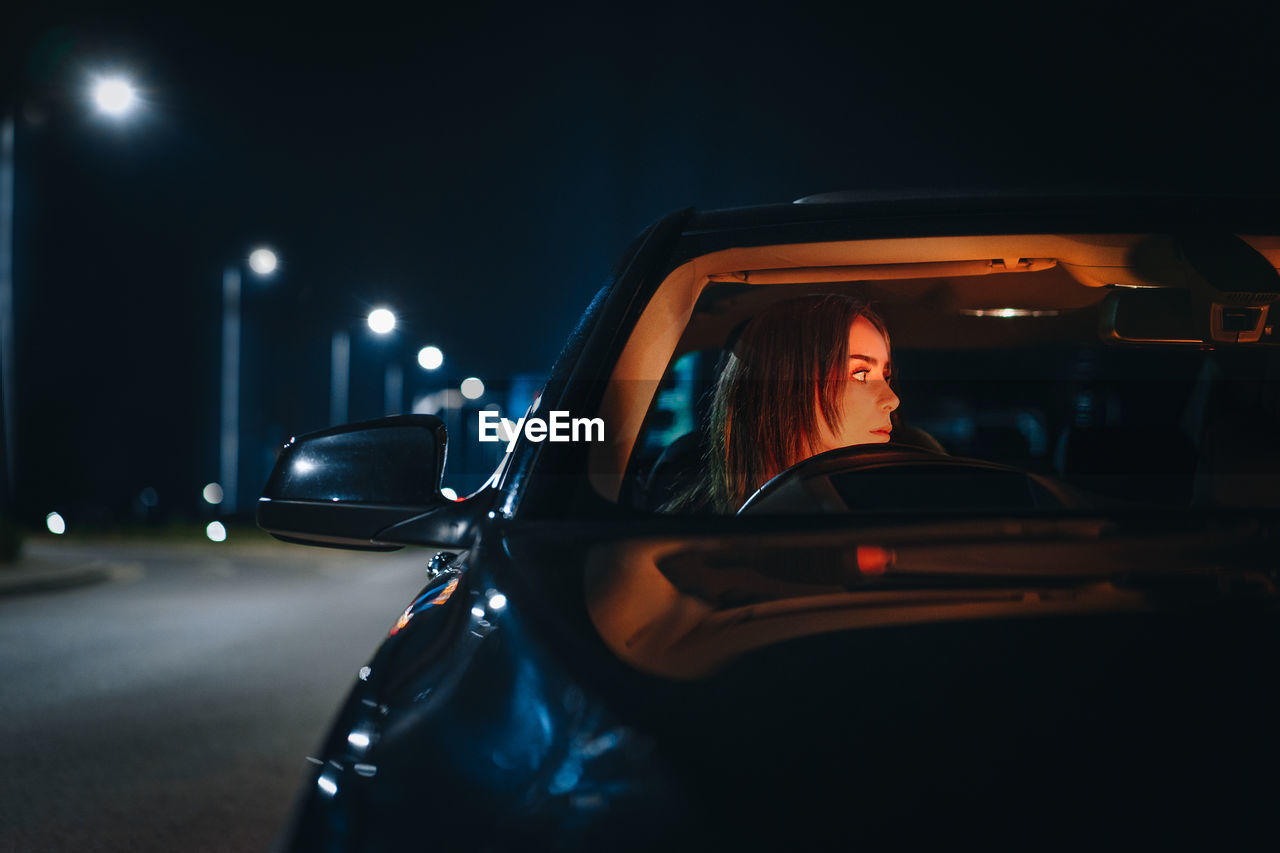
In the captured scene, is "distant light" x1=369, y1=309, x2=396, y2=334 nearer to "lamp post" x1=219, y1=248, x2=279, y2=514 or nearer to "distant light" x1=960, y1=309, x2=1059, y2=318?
"distant light" x1=960, y1=309, x2=1059, y2=318

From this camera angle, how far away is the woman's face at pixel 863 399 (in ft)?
7.30

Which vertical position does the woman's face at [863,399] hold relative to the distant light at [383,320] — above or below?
below

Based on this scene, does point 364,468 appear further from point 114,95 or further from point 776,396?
point 114,95

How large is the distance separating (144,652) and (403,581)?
8.57 m

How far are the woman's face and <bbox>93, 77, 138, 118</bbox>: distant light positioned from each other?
19.7 m

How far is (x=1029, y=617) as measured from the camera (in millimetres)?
1312

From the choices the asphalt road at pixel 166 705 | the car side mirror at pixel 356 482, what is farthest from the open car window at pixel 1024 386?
the asphalt road at pixel 166 705

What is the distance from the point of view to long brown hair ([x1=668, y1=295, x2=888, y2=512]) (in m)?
2.19

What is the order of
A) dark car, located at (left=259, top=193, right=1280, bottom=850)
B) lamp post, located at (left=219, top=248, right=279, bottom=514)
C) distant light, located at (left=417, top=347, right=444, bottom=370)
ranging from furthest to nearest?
lamp post, located at (left=219, top=248, right=279, bottom=514) → distant light, located at (left=417, top=347, right=444, bottom=370) → dark car, located at (left=259, top=193, right=1280, bottom=850)

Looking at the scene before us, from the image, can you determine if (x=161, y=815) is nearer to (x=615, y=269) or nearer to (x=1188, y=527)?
(x=615, y=269)

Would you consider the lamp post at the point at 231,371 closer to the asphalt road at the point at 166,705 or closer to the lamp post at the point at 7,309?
the lamp post at the point at 7,309

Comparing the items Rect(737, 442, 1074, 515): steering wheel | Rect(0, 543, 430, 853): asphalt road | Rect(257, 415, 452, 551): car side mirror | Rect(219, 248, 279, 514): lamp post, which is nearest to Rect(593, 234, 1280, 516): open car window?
Rect(737, 442, 1074, 515): steering wheel

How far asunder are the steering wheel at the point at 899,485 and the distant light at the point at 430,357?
57 centimetres

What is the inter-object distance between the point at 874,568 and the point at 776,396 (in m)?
0.76
